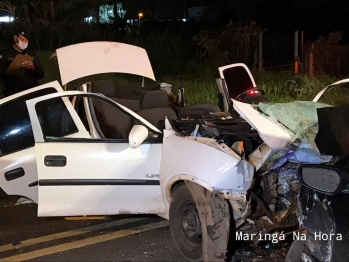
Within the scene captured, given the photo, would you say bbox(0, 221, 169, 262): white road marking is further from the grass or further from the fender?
the grass

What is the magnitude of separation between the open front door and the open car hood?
1425 millimetres

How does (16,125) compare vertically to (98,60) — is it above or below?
below

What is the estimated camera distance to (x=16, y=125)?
5.48 m

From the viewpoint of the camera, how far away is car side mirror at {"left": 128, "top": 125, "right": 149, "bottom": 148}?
4562 mm

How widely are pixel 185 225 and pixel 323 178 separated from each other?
186 cm

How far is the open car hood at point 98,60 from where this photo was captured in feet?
20.1

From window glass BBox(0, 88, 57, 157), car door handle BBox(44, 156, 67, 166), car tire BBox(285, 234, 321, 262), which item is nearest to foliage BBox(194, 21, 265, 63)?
window glass BBox(0, 88, 57, 157)

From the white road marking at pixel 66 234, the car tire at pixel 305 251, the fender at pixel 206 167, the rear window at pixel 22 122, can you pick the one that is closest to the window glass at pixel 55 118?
the rear window at pixel 22 122

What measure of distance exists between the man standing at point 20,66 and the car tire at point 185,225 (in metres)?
3.76

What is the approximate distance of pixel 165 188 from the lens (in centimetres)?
459

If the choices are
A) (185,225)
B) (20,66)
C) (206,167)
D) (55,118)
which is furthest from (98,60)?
(206,167)

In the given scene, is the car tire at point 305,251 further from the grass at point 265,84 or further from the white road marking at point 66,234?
the grass at point 265,84

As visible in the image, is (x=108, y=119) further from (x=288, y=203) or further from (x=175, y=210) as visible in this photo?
(x=288, y=203)

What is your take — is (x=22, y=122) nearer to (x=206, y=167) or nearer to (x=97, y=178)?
(x=97, y=178)
